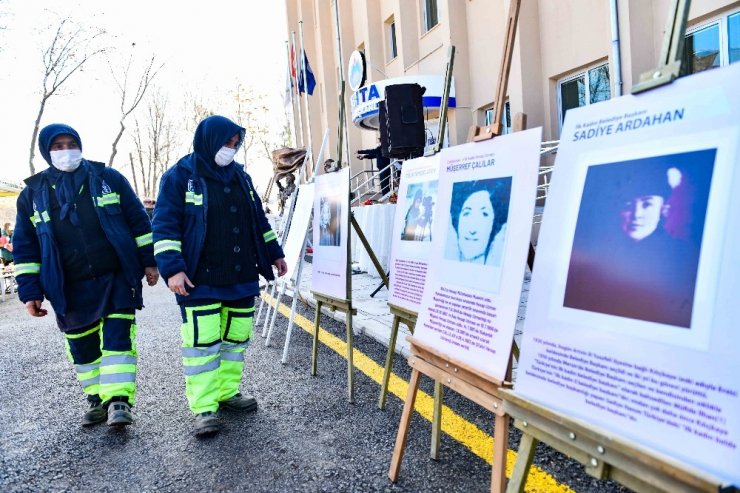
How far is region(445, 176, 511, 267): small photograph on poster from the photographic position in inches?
78.5

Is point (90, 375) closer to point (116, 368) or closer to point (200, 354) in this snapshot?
point (116, 368)

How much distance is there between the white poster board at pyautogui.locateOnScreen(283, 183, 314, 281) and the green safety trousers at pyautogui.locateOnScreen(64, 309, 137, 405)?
5.00 feet

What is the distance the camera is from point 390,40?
1562 centimetres

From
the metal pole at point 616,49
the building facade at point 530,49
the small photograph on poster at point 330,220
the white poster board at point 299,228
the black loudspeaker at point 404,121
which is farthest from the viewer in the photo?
the black loudspeaker at point 404,121

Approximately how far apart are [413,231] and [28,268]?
240cm

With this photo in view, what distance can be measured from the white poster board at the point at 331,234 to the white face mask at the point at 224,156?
30.0 inches

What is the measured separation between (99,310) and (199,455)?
3.74 ft

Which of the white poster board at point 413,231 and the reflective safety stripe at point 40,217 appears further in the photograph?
the reflective safety stripe at point 40,217

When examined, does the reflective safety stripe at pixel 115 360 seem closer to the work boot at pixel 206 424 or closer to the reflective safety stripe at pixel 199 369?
the reflective safety stripe at pixel 199 369

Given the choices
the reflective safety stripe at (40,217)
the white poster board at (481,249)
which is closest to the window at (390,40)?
the reflective safety stripe at (40,217)

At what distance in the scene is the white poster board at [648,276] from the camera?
119 centimetres

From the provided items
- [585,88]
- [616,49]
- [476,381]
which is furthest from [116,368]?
[585,88]

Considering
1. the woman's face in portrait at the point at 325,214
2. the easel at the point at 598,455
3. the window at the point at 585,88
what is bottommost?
the easel at the point at 598,455

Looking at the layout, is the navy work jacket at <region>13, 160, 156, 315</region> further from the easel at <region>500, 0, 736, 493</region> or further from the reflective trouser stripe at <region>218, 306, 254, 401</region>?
the easel at <region>500, 0, 736, 493</region>
